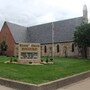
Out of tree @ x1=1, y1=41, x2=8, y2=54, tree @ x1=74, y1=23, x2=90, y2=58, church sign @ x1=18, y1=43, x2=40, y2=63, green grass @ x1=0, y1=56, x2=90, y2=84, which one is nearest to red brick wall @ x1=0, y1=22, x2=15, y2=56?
tree @ x1=1, y1=41, x2=8, y2=54

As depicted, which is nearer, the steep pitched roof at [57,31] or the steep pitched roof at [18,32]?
the steep pitched roof at [57,31]

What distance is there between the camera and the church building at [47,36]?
5594 cm

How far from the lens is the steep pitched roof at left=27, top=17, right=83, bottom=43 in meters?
56.3

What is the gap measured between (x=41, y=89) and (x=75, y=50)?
146 feet

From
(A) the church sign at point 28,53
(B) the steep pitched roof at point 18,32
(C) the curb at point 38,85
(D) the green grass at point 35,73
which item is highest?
(B) the steep pitched roof at point 18,32

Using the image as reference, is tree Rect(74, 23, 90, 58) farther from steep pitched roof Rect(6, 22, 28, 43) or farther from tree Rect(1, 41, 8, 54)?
tree Rect(1, 41, 8, 54)

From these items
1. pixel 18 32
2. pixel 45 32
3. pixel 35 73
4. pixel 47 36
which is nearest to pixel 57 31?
pixel 47 36

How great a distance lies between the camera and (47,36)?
60.9 metres

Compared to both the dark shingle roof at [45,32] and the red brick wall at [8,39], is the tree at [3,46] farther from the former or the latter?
the dark shingle roof at [45,32]

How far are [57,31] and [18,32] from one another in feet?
39.1

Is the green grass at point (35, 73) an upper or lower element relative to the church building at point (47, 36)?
lower

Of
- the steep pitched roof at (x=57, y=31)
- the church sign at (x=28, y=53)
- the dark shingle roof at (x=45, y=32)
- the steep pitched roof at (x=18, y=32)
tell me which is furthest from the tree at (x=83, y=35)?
the church sign at (x=28, y=53)

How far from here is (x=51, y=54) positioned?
196ft

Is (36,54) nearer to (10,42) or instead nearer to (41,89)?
(41,89)
